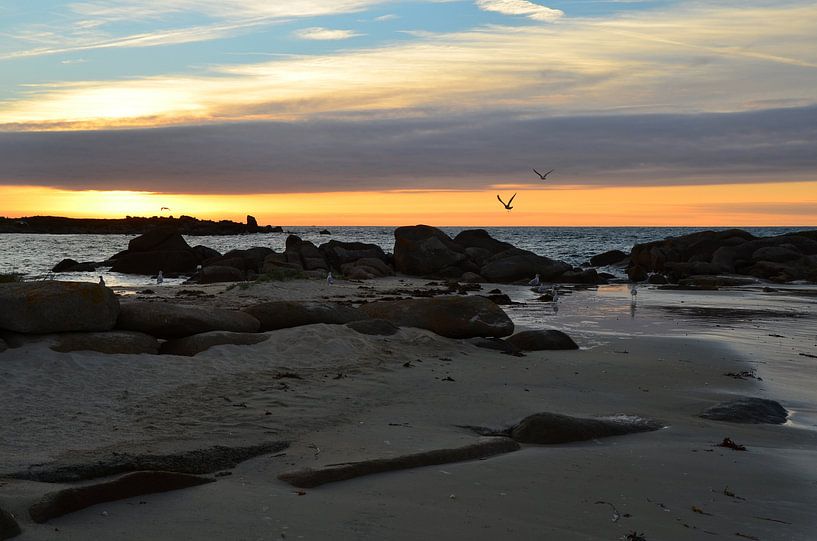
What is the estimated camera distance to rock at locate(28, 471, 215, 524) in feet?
16.3

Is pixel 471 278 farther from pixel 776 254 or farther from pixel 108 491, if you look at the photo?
pixel 108 491

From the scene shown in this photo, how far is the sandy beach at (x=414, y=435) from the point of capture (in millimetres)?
5223

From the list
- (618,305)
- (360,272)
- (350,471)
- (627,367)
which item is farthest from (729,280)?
(350,471)

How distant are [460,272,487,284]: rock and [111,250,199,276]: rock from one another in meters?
14.9

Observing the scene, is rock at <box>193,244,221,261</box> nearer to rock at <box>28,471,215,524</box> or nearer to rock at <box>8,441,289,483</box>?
rock at <box>8,441,289,483</box>

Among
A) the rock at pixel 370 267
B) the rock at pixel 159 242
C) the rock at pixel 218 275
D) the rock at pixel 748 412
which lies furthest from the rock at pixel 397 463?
the rock at pixel 159 242

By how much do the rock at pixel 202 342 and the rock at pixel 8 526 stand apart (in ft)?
22.2

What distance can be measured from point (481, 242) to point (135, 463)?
43.2m

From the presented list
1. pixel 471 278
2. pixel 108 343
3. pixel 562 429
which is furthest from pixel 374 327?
pixel 471 278

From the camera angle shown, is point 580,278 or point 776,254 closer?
point 580,278

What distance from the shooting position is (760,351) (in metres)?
15.0

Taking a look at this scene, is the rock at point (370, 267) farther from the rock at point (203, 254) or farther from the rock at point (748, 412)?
the rock at point (748, 412)

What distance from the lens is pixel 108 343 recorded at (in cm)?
1098

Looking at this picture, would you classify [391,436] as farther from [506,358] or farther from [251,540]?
[506,358]
